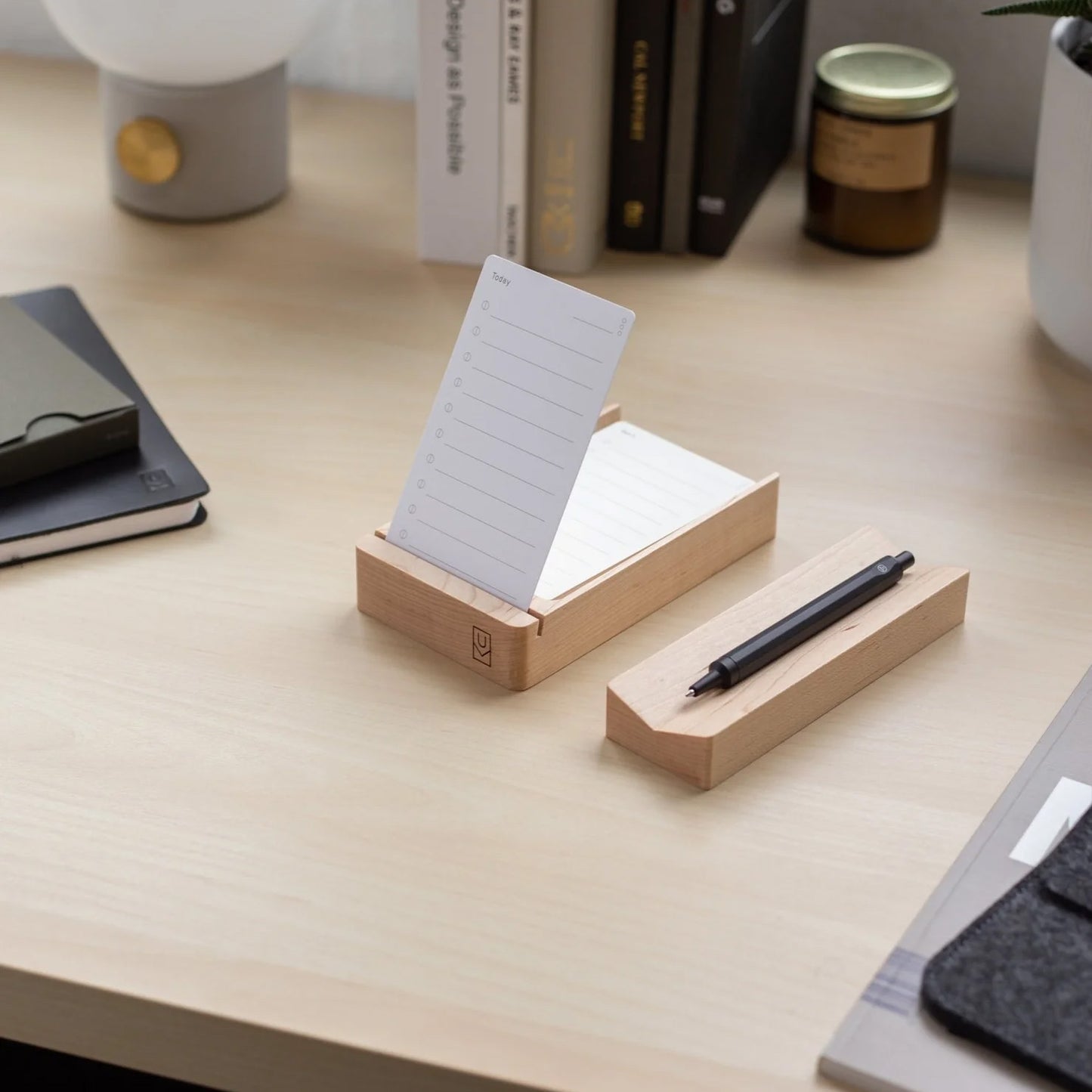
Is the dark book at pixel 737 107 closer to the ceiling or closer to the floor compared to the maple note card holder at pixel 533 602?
closer to the ceiling

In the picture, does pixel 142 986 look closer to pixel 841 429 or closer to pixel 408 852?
pixel 408 852

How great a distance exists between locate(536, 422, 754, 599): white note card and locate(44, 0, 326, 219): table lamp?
38cm

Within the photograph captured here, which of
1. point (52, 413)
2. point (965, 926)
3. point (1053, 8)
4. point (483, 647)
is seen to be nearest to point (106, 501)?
point (52, 413)

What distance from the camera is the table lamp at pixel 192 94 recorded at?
97 centimetres

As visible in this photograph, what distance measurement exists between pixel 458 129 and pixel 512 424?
15.3 inches

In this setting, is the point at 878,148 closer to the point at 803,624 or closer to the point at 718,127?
the point at 718,127

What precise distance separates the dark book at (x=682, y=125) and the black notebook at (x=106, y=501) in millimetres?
393

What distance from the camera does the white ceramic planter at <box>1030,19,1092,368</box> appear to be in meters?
0.86

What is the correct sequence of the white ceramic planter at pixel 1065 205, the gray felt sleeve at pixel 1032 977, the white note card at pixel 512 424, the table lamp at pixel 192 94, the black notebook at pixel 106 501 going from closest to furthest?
the gray felt sleeve at pixel 1032 977 < the white note card at pixel 512 424 < the black notebook at pixel 106 501 < the white ceramic planter at pixel 1065 205 < the table lamp at pixel 192 94

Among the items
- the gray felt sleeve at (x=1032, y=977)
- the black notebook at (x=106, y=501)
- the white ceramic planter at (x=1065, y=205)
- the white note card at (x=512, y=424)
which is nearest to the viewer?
the gray felt sleeve at (x=1032, y=977)

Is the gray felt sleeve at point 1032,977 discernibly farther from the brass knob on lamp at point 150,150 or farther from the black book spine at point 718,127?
the brass knob on lamp at point 150,150

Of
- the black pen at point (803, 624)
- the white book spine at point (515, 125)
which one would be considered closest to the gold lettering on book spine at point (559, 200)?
the white book spine at point (515, 125)

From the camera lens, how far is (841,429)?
2.88 ft

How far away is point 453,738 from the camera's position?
66 cm
